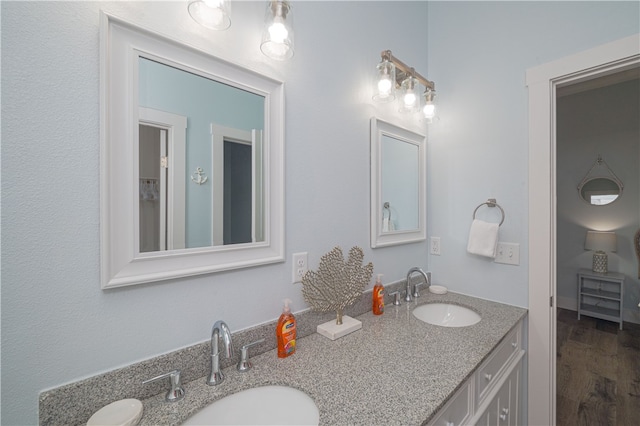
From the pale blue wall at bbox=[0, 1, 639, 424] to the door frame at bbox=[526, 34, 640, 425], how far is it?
0.18 ft

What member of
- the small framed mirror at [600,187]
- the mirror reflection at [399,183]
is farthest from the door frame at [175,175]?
the small framed mirror at [600,187]

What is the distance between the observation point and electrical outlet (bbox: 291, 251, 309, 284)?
1072 mm

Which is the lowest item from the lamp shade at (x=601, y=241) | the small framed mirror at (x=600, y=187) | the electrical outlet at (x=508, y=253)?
the lamp shade at (x=601, y=241)

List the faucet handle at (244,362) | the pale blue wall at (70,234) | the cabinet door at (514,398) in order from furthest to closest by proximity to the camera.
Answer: the cabinet door at (514,398)
the faucet handle at (244,362)
the pale blue wall at (70,234)

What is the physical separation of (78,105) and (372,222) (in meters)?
1.15

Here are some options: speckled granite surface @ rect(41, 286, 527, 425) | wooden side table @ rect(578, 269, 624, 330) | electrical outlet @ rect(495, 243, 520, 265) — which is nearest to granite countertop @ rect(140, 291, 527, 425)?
speckled granite surface @ rect(41, 286, 527, 425)

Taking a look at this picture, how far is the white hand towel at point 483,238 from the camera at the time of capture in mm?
1452

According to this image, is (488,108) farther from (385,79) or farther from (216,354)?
(216,354)

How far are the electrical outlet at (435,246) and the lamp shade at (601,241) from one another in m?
2.78

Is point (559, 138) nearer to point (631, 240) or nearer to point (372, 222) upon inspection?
point (631, 240)

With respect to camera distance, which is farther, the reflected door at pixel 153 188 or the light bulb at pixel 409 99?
the light bulb at pixel 409 99

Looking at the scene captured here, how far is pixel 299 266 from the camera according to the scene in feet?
3.56

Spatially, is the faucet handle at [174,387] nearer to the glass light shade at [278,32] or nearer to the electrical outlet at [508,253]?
the glass light shade at [278,32]

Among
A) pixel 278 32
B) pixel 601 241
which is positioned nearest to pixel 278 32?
pixel 278 32
